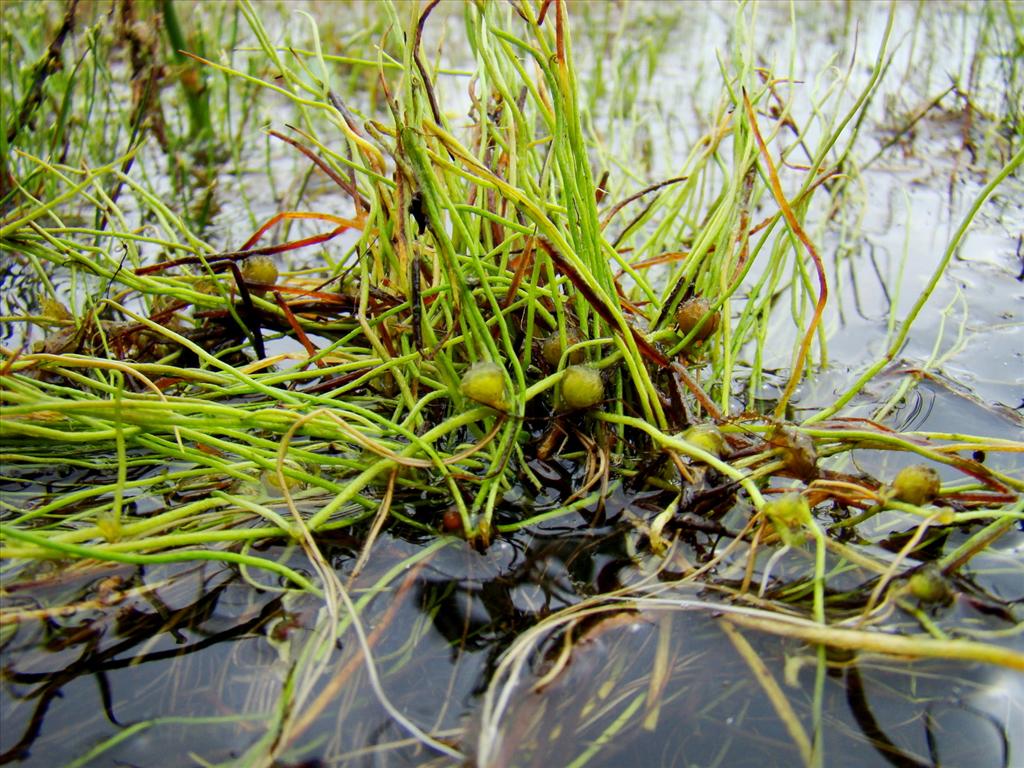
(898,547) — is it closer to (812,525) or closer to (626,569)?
(812,525)

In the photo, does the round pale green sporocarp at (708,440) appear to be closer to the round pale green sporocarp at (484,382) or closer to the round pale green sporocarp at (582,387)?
the round pale green sporocarp at (582,387)

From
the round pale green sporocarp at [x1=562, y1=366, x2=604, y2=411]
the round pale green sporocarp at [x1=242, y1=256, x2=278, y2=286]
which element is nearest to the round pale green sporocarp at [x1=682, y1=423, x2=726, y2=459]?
the round pale green sporocarp at [x1=562, y1=366, x2=604, y2=411]

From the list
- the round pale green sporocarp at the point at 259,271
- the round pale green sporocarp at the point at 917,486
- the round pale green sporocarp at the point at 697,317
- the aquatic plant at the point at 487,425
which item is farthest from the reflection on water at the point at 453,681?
the round pale green sporocarp at the point at 259,271

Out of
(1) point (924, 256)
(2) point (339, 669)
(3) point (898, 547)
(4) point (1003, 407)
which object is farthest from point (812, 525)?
(1) point (924, 256)

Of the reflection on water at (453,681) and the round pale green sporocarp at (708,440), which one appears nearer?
the reflection on water at (453,681)

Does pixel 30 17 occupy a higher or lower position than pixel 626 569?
higher

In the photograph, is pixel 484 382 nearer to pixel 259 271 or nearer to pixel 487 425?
pixel 487 425
